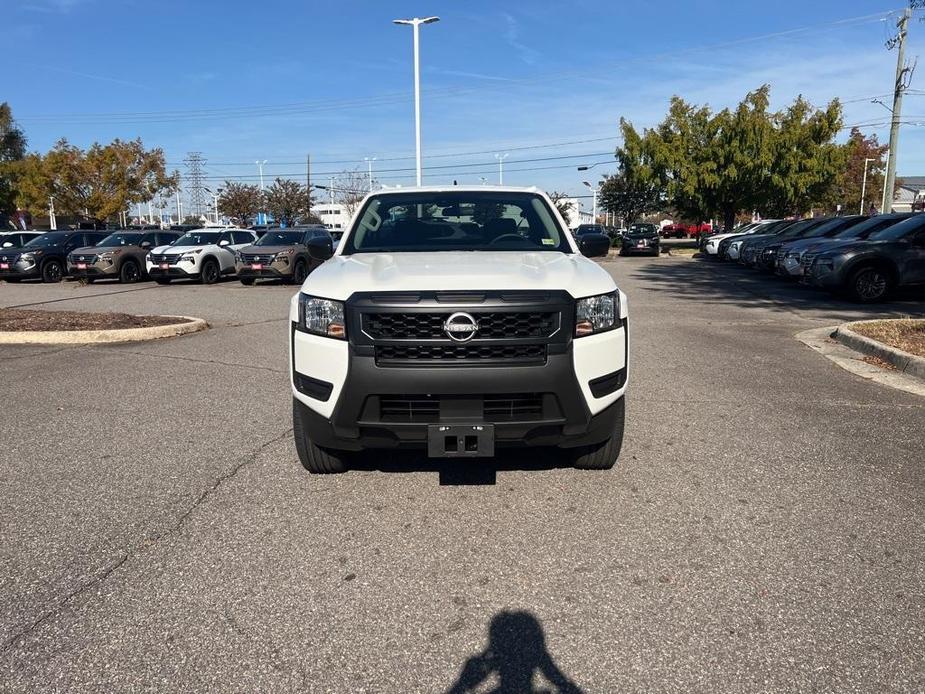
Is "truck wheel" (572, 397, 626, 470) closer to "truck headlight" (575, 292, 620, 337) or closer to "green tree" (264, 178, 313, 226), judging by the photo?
"truck headlight" (575, 292, 620, 337)

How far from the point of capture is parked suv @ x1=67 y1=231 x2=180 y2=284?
19.6 m

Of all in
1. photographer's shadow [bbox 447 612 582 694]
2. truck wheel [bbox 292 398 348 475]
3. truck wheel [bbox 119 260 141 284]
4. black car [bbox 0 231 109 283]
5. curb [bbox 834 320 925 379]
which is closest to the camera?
photographer's shadow [bbox 447 612 582 694]

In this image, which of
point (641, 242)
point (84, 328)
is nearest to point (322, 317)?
point (84, 328)

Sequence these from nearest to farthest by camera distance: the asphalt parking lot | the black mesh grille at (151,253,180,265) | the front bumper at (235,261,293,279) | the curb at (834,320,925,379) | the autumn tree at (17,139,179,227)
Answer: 1. the asphalt parking lot
2. the curb at (834,320,925,379)
3. the front bumper at (235,261,293,279)
4. the black mesh grille at (151,253,180,265)
5. the autumn tree at (17,139,179,227)

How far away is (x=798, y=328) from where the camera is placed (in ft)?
35.3

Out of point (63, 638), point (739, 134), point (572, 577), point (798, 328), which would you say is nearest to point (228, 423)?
point (63, 638)

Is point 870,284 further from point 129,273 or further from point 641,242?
point 641,242

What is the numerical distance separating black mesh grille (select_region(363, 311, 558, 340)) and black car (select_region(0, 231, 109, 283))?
849 inches

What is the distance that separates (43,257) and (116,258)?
3225 mm

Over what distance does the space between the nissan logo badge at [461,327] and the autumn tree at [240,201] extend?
68198 millimetres

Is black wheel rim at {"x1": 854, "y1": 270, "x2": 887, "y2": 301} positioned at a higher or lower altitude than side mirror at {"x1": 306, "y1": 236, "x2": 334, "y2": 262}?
lower

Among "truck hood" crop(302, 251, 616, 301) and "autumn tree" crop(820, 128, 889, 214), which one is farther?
"autumn tree" crop(820, 128, 889, 214)

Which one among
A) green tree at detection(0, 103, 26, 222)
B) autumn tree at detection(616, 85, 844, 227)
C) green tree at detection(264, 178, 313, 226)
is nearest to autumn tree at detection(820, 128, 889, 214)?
autumn tree at detection(616, 85, 844, 227)

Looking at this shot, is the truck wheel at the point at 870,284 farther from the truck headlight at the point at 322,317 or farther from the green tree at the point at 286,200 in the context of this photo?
the green tree at the point at 286,200
